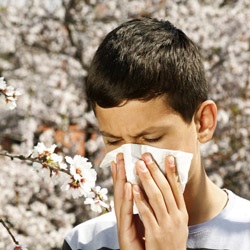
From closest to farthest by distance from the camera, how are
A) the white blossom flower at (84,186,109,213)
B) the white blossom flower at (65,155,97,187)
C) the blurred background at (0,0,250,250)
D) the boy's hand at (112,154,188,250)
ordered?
the boy's hand at (112,154,188,250), the white blossom flower at (65,155,97,187), the white blossom flower at (84,186,109,213), the blurred background at (0,0,250,250)

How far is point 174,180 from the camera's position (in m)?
1.81

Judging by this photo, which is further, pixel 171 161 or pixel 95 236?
pixel 95 236

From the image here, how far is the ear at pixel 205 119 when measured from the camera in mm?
1967

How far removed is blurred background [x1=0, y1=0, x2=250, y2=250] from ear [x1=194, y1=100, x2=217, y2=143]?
3812 millimetres

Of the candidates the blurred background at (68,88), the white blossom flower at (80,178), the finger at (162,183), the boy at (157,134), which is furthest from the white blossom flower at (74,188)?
the blurred background at (68,88)

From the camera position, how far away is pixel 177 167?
71.7 inches

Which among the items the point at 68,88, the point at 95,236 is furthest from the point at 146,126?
the point at 68,88

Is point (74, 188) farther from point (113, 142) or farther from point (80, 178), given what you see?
point (113, 142)

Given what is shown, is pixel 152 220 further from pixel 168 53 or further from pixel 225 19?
pixel 225 19

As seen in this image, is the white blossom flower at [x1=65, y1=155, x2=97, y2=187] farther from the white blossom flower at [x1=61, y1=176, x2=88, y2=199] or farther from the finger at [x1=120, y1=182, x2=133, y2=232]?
the finger at [x1=120, y1=182, x2=133, y2=232]

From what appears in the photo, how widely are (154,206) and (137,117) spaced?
233mm

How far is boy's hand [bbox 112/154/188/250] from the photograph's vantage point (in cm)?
178

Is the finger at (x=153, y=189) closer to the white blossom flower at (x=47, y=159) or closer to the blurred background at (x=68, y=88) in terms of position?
the white blossom flower at (x=47, y=159)

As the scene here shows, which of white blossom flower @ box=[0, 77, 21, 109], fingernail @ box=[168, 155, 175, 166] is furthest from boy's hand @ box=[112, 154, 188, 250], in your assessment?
white blossom flower @ box=[0, 77, 21, 109]
